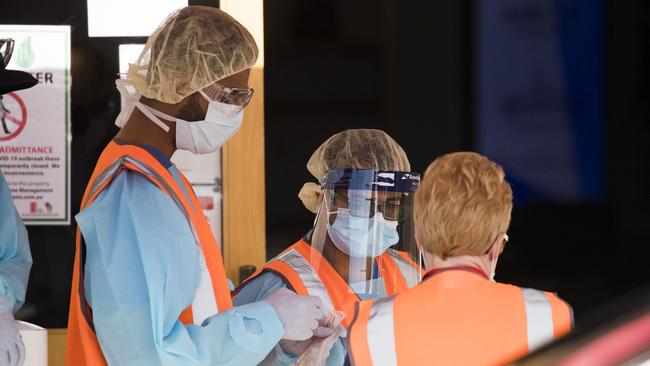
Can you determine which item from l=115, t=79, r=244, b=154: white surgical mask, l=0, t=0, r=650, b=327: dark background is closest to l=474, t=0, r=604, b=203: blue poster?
l=0, t=0, r=650, b=327: dark background

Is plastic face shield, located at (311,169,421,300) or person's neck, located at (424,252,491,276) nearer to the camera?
person's neck, located at (424,252,491,276)

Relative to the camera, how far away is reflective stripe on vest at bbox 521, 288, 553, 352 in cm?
184

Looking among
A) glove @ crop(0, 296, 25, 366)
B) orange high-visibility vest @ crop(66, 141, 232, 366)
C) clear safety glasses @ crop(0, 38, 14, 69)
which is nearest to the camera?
orange high-visibility vest @ crop(66, 141, 232, 366)

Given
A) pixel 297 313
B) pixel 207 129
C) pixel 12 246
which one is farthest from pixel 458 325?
pixel 12 246

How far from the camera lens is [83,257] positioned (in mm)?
2248

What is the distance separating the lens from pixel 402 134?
4.09 metres

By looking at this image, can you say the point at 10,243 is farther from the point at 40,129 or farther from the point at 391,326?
the point at 391,326

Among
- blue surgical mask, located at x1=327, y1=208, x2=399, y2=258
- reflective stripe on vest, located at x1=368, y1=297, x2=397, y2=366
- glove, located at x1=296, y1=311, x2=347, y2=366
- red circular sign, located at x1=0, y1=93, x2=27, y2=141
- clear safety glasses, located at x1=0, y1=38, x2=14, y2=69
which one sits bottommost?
glove, located at x1=296, y1=311, x2=347, y2=366

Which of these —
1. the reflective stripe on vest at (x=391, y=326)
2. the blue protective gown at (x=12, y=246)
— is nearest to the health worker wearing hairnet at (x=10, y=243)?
the blue protective gown at (x=12, y=246)

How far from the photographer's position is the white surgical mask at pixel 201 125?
2.31 metres

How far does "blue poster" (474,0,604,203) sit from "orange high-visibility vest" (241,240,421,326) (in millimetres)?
2039

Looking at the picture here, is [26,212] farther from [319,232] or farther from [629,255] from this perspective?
[629,255]

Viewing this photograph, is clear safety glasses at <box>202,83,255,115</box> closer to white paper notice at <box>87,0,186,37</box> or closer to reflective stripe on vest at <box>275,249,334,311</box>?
reflective stripe on vest at <box>275,249,334,311</box>

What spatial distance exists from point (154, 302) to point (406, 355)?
1.77ft
